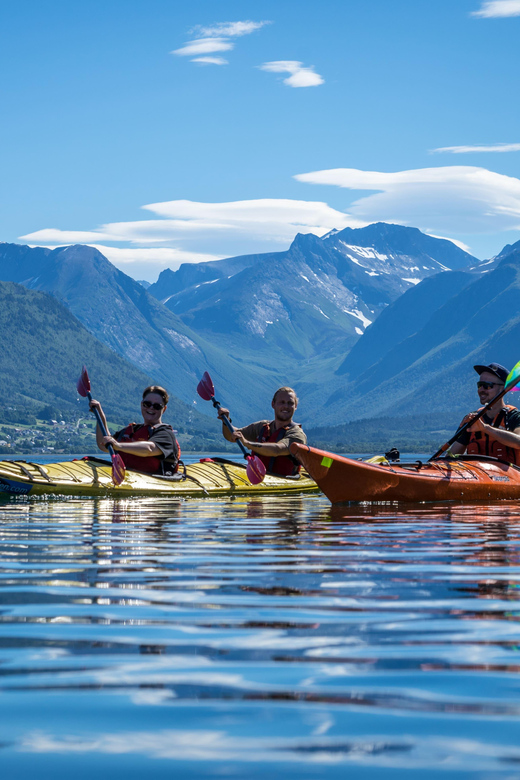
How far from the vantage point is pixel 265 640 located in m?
5.41

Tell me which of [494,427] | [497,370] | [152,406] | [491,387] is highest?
[497,370]

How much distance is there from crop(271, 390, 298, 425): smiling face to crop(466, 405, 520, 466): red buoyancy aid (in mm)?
3232

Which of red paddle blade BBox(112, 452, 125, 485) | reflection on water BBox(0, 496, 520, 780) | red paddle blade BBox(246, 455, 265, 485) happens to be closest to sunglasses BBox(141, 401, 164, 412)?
red paddle blade BBox(112, 452, 125, 485)

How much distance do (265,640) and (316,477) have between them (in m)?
10.4

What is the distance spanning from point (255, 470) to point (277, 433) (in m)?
0.78

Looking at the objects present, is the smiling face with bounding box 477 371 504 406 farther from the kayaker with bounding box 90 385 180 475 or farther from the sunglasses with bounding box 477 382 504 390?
the kayaker with bounding box 90 385 180 475

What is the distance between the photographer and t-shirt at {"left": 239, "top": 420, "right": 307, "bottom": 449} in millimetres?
17750

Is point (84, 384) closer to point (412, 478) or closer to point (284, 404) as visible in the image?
point (284, 404)

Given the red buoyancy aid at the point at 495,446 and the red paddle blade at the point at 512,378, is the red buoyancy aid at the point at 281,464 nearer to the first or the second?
the red buoyancy aid at the point at 495,446

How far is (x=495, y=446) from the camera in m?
17.4

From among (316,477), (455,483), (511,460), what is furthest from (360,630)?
(511,460)

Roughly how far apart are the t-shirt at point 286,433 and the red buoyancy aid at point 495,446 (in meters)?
3.04

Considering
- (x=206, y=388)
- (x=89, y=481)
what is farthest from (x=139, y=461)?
(x=206, y=388)

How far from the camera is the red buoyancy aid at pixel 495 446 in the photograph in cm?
1691
